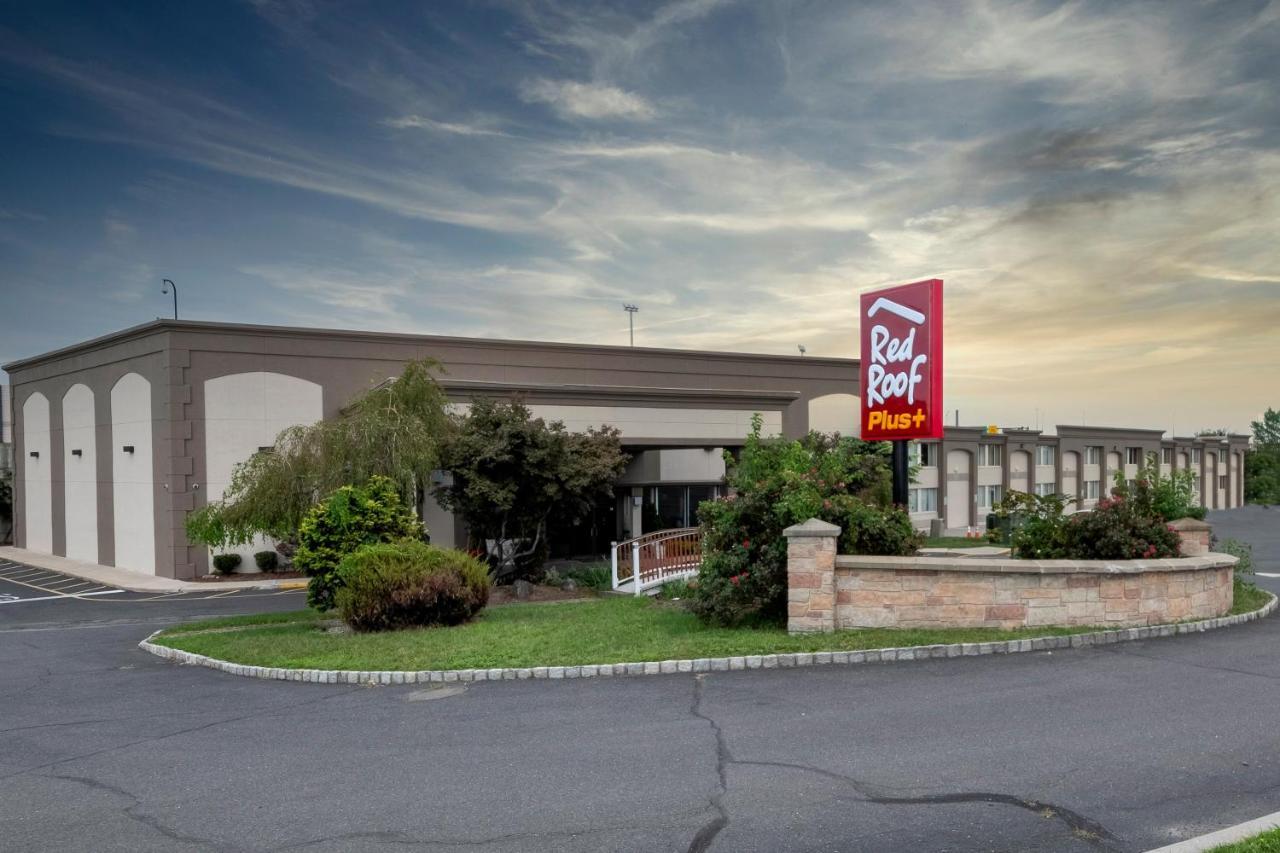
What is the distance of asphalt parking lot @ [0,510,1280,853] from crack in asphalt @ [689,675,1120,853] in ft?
0.08

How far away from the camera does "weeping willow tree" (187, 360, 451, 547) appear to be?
78.7 ft

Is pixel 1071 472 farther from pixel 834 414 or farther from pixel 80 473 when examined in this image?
pixel 80 473

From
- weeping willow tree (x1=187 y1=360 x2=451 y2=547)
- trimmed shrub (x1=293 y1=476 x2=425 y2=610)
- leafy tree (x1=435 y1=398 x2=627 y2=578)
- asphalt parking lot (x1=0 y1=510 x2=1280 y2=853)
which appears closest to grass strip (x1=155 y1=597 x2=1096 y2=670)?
asphalt parking lot (x1=0 y1=510 x2=1280 y2=853)

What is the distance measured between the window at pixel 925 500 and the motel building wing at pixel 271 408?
395 cm

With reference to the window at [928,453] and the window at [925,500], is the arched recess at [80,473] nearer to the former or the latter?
the window at [928,453]

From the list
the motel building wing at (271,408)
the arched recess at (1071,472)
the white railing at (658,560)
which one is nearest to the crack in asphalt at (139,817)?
the white railing at (658,560)

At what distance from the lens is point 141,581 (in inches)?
1129

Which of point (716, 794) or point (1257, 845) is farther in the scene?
point (716, 794)

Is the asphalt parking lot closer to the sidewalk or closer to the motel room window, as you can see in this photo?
the sidewalk

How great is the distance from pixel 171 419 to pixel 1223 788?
29.0 m

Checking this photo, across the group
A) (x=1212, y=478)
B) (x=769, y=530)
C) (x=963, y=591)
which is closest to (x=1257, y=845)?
(x=963, y=591)

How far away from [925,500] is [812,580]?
38823mm

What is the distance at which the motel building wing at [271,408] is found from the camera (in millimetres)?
29156

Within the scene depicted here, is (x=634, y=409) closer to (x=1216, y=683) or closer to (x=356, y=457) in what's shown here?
(x=356, y=457)
